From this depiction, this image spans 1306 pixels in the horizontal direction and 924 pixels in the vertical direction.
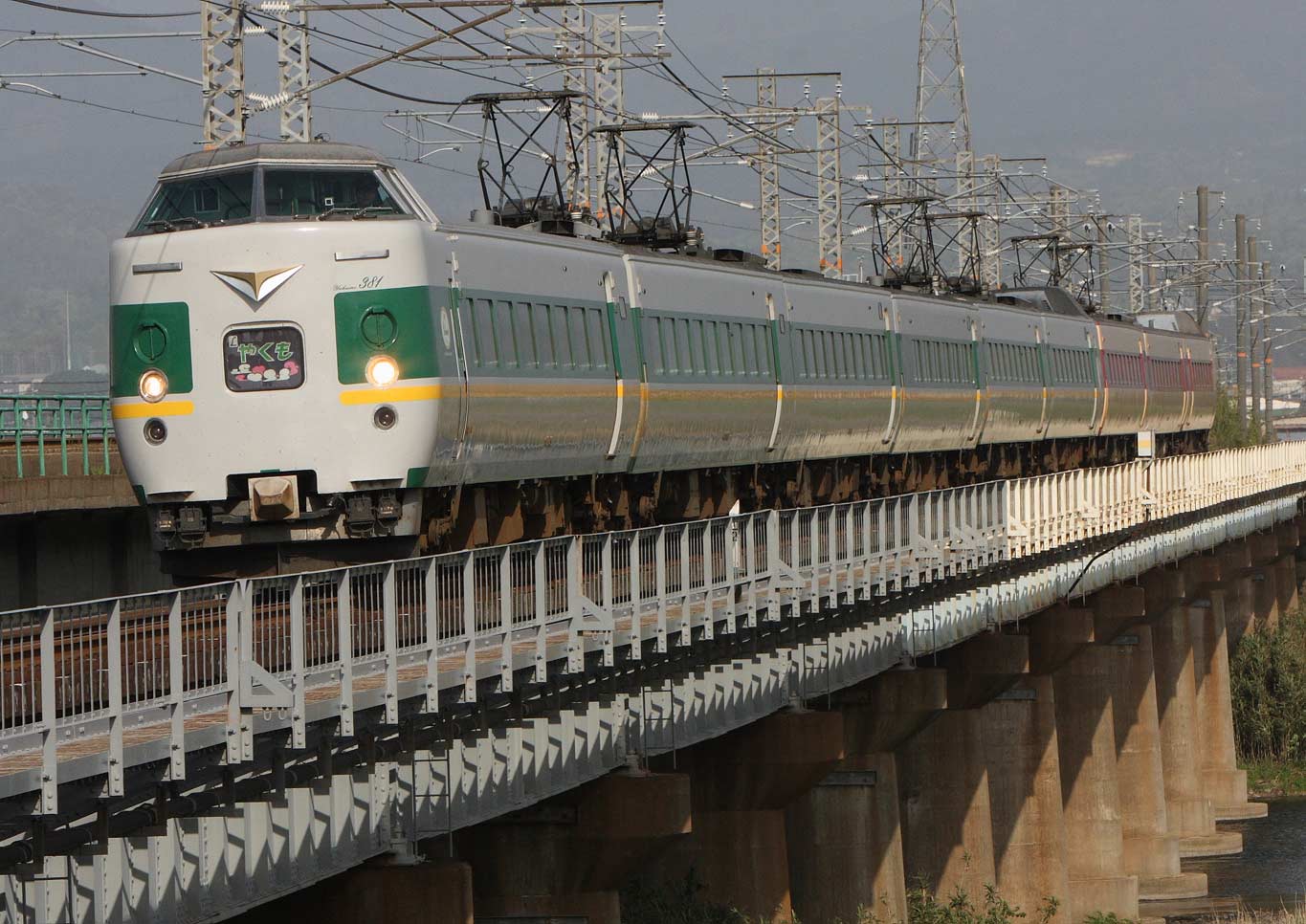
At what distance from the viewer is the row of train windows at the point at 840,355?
35.4 meters

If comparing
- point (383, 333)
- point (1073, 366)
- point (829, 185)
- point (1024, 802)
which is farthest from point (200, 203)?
point (829, 185)

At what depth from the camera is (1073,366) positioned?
55031 millimetres

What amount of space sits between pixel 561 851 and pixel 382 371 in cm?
448

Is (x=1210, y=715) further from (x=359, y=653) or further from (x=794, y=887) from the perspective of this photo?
(x=359, y=653)

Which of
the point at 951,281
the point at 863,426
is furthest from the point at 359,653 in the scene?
the point at 951,281

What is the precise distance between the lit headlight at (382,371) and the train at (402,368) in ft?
0.04

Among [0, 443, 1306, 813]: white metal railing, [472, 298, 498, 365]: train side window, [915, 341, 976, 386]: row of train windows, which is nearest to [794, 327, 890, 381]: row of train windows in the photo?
[915, 341, 976, 386]: row of train windows

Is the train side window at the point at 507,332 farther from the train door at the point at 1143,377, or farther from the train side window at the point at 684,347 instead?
the train door at the point at 1143,377

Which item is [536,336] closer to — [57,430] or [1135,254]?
[57,430]

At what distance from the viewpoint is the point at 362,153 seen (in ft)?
73.0

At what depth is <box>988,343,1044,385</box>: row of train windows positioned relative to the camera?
48.4 m

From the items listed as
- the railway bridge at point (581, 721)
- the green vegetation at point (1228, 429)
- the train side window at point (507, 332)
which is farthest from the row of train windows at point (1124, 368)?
the train side window at point (507, 332)

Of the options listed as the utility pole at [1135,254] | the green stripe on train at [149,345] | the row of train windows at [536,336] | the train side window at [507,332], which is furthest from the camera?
the utility pole at [1135,254]

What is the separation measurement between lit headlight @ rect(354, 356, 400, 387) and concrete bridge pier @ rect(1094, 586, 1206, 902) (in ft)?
107
